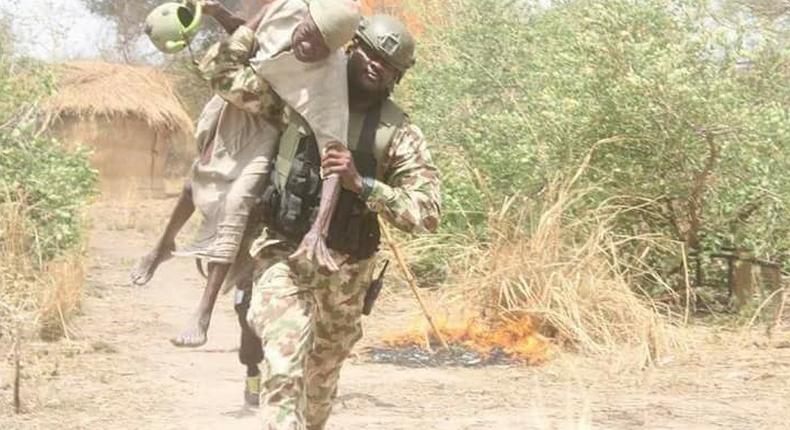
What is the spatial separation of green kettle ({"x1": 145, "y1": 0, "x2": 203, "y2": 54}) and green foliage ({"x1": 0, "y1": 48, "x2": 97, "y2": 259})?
598 centimetres

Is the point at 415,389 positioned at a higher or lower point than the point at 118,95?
higher

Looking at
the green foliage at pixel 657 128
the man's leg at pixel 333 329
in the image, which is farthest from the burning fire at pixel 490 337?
the man's leg at pixel 333 329

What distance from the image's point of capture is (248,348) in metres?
6.06

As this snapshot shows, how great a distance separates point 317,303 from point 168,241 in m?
0.80

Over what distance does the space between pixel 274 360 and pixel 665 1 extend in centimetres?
638

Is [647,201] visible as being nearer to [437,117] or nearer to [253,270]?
[437,117]

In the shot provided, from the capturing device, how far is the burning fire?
A: 27.7ft

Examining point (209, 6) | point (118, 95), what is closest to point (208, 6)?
point (209, 6)

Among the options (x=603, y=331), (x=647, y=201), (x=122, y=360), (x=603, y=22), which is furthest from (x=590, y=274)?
(x=122, y=360)

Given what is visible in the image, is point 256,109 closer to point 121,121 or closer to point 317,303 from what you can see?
point 317,303

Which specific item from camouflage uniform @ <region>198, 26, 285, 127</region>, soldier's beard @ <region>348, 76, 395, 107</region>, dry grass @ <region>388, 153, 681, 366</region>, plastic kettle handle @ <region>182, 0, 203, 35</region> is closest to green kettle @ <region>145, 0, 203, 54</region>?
plastic kettle handle @ <region>182, 0, 203, 35</region>

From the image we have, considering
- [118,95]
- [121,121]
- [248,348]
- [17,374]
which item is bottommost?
[121,121]

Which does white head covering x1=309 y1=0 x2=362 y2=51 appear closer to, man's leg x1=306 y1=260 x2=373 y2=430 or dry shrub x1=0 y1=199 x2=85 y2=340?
man's leg x1=306 y1=260 x2=373 y2=430

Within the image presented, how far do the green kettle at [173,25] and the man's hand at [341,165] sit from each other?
0.72m
